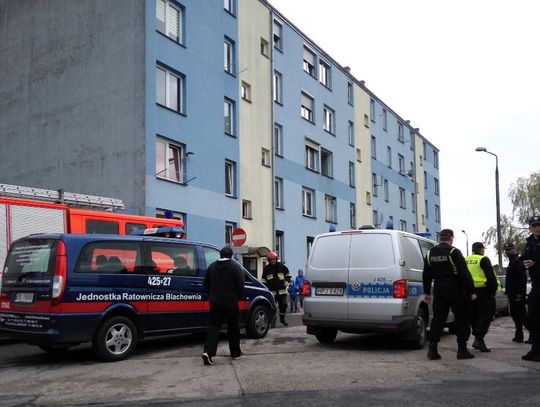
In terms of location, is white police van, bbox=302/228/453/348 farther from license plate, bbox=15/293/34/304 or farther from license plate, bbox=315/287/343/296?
license plate, bbox=15/293/34/304

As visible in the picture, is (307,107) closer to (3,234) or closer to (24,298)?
(3,234)

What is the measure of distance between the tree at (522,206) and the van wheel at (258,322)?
35.5 metres

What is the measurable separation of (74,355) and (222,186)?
13606 mm

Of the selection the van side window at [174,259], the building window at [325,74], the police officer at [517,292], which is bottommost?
the police officer at [517,292]

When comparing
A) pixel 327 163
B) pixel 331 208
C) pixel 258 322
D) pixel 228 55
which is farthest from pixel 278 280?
pixel 327 163

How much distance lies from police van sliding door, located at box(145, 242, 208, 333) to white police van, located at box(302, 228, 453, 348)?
182cm

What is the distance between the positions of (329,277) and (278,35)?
20.9 metres

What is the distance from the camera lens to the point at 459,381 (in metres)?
7.06

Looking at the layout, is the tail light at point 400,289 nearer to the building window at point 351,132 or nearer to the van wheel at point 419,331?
the van wheel at point 419,331

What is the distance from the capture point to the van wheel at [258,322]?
1116cm

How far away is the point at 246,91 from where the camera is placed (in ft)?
83.7

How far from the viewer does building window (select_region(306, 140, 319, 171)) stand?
31047 millimetres

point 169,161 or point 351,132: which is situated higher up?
point 351,132

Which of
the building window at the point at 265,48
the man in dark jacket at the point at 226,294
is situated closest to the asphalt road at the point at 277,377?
the man in dark jacket at the point at 226,294
